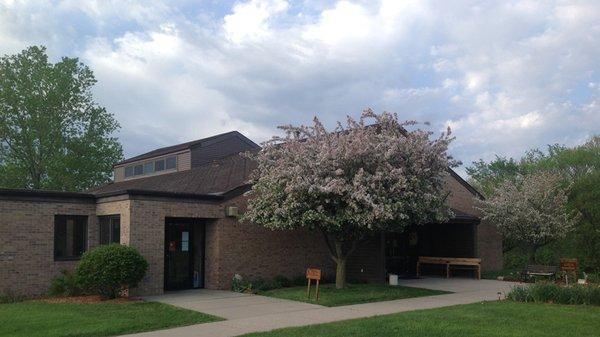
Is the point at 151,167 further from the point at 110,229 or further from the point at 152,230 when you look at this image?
the point at 152,230

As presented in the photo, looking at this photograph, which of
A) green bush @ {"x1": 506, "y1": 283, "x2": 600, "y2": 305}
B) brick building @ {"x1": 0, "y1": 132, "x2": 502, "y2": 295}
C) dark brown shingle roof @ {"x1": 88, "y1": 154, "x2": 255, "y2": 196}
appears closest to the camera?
green bush @ {"x1": 506, "y1": 283, "x2": 600, "y2": 305}

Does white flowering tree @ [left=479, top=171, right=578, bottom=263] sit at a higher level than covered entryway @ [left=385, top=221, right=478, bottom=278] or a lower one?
higher

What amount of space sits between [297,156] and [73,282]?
22.8ft

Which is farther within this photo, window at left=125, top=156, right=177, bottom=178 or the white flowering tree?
window at left=125, top=156, right=177, bottom=178

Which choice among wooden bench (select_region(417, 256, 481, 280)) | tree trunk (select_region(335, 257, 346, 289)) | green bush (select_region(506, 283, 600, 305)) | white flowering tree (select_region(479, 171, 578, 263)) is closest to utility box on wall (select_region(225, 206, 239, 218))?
tree trunk (select_region(335, 257, 346, 289))

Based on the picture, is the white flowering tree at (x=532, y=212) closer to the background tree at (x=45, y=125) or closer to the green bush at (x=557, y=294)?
the green bush at (x=557, y=294)

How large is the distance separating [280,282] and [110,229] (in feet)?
17.8

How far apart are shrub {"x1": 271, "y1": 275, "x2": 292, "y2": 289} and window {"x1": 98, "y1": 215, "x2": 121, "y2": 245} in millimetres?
4933

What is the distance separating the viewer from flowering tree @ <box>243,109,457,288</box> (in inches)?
654

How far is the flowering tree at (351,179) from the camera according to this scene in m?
16.6

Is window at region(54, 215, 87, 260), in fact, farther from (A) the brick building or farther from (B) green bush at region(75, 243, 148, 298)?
(B) green bush at region(75, 243, 148, 298)

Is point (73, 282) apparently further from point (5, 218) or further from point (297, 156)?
point (297, 156)

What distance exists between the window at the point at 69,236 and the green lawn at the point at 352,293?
5629 millimetres

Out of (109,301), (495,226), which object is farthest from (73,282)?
(495,226)
